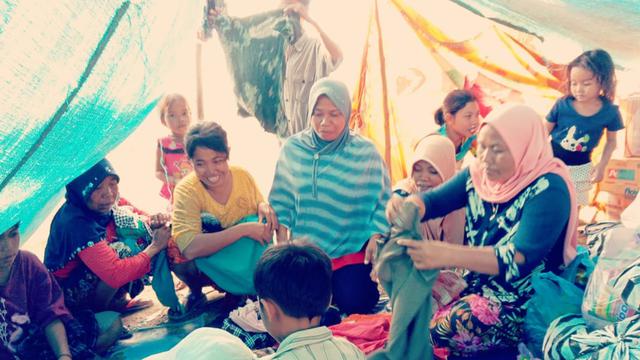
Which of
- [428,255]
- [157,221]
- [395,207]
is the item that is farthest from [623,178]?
[157,221]

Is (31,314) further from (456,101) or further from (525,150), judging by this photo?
(456,101)

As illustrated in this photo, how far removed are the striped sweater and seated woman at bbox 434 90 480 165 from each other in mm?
913

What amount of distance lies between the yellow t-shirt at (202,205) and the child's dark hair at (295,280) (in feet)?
4.50

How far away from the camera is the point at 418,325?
2.00 m

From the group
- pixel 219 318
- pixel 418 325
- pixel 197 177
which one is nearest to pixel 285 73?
pixel 197 177

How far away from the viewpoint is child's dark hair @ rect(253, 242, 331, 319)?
160 centimetres

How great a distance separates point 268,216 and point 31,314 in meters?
1.26

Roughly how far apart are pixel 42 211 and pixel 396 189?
6.20 ft

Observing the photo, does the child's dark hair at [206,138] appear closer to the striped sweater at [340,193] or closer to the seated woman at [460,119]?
the striped sweater at [340,193]

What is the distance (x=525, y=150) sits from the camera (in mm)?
2168

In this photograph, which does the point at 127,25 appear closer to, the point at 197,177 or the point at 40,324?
the point at 197,177

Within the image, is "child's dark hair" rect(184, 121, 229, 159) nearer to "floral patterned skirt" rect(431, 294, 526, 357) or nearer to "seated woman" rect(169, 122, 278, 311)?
"seated woman" rect(169, 122, 278, 311)

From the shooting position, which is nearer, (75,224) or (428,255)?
(428,255)

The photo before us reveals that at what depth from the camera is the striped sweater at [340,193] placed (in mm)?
3023
